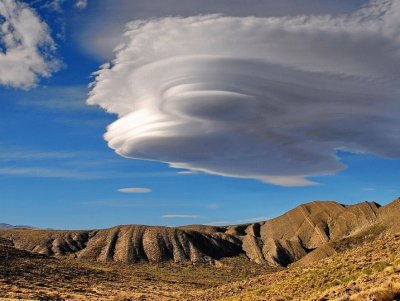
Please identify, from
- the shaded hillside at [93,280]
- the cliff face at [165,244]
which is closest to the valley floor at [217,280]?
the shaded hillside at [93,280]

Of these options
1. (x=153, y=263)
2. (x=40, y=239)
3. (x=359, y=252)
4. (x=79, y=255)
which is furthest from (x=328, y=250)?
(x=40, y=239)

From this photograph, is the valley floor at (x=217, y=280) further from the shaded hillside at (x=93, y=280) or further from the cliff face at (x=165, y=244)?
the cliff face at (x=165, y=244)

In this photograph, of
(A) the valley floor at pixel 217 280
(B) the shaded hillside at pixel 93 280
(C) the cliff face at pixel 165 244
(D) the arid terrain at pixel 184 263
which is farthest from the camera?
(C) the cliff face at pixel 165 244

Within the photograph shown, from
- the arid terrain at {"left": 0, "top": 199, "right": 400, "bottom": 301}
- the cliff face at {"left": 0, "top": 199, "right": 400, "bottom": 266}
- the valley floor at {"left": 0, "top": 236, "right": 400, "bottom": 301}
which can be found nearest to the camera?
the valley floor at {"left": 0, "top": 236, "right": 400, "bottom": 301}

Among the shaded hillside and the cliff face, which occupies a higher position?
the cliff face

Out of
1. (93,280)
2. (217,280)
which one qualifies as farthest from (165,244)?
(93,280)

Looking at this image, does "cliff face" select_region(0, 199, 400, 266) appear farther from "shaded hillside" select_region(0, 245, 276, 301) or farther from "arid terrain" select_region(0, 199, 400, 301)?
"shaded hillside" select_region(0, 245, 276, 301)

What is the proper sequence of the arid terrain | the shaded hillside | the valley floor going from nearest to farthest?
the valley floor < the arid terrain < the shaded hillside

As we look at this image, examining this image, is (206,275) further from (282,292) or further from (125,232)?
(282,292)

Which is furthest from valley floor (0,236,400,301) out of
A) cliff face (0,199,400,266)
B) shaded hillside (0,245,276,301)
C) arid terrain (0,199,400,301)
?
cliff face (0,199,400,266)

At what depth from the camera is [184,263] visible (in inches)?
6383

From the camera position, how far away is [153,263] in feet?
522

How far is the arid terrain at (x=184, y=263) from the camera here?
1548 inches

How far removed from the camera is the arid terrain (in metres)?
39.3
